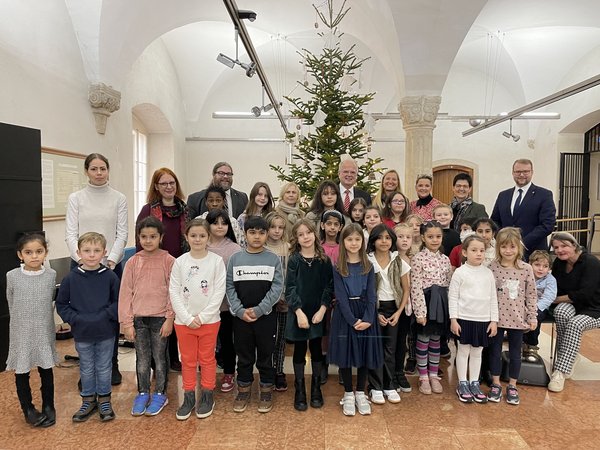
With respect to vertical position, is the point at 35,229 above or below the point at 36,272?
above

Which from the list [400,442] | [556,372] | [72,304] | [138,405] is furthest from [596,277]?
[72,304]

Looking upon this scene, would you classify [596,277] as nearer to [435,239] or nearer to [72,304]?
[435,239]

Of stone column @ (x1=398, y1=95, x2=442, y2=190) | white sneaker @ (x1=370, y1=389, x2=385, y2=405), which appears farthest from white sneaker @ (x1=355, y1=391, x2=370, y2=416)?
stone column @ (x1=398, y1=95, x2=442, y2=190)

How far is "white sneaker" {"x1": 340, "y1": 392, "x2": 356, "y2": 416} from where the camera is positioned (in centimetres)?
301

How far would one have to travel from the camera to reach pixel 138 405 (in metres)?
3.07

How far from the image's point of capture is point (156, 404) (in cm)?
309

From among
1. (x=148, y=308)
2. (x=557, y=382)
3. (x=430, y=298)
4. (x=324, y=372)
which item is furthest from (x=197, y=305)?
(x=557, y=382)

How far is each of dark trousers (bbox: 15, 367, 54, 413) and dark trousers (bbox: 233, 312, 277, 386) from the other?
1.28 m

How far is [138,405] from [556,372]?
3.31 m

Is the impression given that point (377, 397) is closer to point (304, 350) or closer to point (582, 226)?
point (304, 350)

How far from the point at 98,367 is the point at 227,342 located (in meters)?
0.93

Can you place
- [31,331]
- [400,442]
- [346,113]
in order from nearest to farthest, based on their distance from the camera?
1. [400,442]
2. [31,331]
3. [346,113]

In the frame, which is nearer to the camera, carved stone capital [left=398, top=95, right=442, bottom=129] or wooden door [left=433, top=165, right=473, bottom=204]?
carved stone capital [left=398, top=95, right=442, bottom=129]

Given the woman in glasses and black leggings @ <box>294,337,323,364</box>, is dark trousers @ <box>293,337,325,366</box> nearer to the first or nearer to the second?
black leggings @ <box>294,337,323,364</box>
